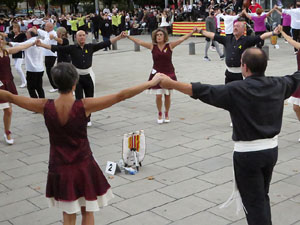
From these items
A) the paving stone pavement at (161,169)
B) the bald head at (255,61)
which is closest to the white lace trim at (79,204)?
the paving stone pavement at (161,169)

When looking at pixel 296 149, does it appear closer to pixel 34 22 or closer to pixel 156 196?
pixel 156 196

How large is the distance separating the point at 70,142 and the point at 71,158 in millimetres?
134

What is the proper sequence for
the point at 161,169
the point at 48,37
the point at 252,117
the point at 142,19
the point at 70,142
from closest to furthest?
the point at 252,117 < the point at 70,142 < the point at 161,169 < the point at 48,37 < the point at 142,19

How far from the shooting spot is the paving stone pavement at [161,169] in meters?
5.02

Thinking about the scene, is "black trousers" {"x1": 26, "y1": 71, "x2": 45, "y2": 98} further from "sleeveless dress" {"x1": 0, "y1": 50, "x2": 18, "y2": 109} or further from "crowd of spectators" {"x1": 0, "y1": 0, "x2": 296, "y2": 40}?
"crowd of spectators" {"x1": 0, "y1": 0, "x2": 296, "y2": 40}

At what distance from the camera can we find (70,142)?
379 cm

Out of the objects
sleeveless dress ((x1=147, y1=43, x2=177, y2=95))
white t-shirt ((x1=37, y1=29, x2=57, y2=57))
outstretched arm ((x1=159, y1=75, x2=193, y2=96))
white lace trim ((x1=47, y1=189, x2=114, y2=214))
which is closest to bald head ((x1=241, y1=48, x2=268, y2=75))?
outstretched arm ((x1=159, y1=75, x2=193, y2=96))

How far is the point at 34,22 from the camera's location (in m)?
30.3

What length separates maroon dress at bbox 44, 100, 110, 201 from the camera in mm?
3758

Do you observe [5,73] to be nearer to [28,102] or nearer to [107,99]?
[28,102]

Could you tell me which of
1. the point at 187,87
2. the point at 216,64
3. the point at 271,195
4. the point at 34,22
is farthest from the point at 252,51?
the point at 34,22

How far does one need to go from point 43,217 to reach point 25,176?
5.05ft

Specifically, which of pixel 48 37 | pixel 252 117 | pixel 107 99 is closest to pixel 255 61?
pixel 252 117

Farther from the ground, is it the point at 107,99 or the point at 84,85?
the point at 107,99
